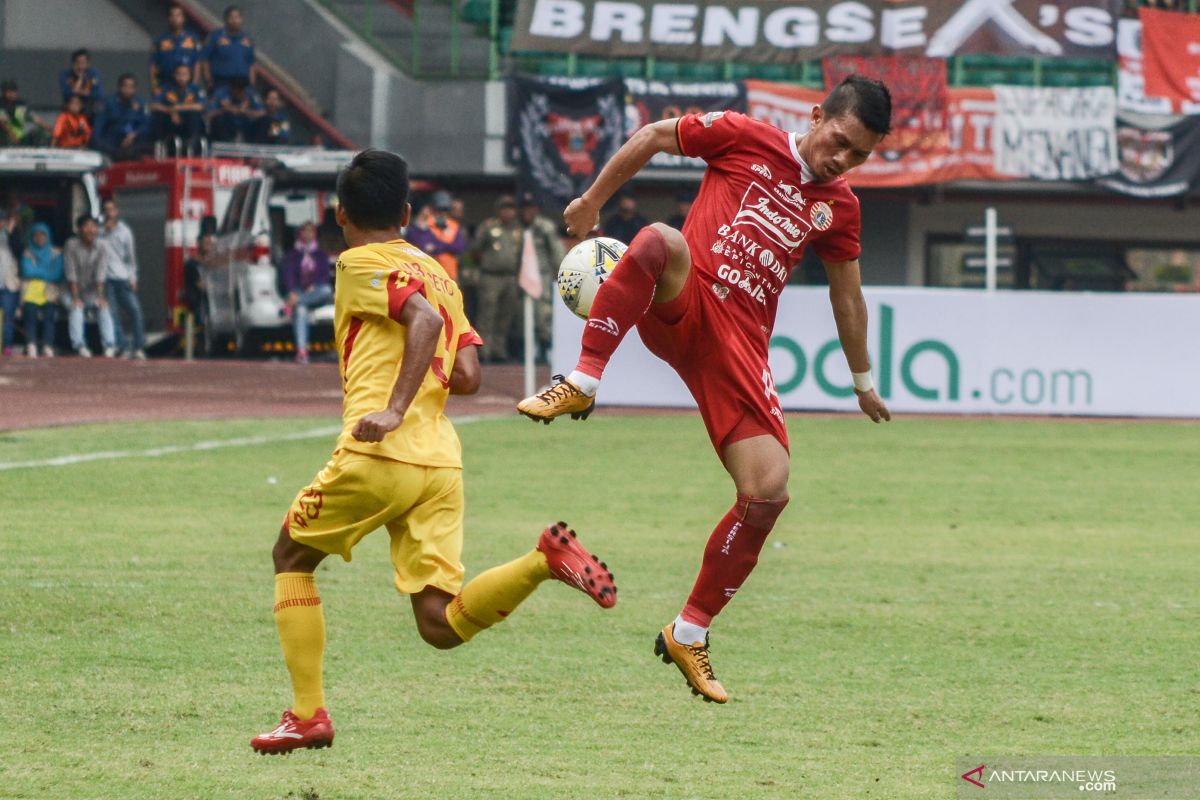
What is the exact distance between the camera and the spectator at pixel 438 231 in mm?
25484

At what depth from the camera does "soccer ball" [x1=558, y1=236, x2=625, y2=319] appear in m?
7.32

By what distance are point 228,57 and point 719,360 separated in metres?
22.7

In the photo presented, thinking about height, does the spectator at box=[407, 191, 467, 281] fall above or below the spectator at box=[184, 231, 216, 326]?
above

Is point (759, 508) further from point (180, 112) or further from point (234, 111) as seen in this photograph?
point (234, 111)

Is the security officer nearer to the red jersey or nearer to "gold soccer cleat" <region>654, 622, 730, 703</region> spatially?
the red jersey

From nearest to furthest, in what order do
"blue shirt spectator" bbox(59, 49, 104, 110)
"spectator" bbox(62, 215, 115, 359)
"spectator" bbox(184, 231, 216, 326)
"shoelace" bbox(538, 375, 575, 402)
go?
"shoelace" bbox(538, 375, 575, 402)
"spectator" bbox(62, 215, 115, 359)
"spectator" bbox(184, 231, 216, 326)
"blue shirt spectator" bbox(59, 49, 104, 110)

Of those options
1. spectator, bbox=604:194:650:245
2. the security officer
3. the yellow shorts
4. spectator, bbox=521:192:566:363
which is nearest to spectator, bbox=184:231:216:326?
the security officer

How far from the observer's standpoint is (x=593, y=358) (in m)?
6.78

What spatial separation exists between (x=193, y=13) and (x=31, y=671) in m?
25.8

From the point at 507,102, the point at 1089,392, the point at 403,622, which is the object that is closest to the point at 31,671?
the point at 403,622

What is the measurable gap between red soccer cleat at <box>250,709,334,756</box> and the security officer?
Result: 19713 mm

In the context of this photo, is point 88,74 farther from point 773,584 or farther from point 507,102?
point 773,584

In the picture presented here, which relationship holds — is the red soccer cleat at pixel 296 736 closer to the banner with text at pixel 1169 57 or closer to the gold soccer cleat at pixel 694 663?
the gold soccer cleat at pixel 694 663
